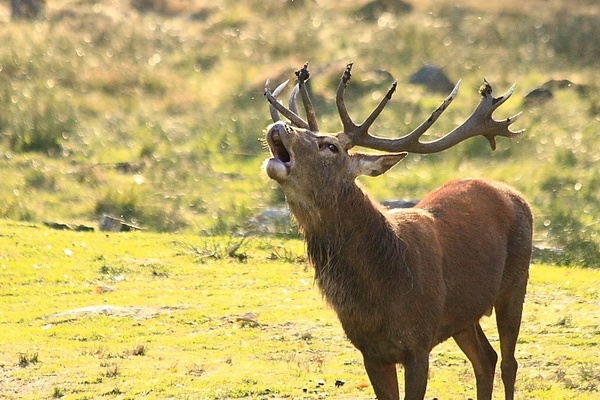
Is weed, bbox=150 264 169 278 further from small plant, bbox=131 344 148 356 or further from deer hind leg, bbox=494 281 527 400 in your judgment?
deer hind leg, bbox=494 281 527 400

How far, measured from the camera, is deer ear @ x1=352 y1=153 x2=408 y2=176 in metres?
8.05

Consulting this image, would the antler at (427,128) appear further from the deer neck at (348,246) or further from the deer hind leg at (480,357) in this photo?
the deer hind leg at (480,357)

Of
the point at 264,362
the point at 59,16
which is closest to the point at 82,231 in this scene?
the point at 264,362

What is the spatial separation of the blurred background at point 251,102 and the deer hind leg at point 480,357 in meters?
6.18

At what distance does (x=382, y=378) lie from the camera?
793 cm

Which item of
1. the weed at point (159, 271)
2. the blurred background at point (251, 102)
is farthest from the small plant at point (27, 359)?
the blurred background at point (251, 102)

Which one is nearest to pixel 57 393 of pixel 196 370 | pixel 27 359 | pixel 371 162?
pixel 27 359

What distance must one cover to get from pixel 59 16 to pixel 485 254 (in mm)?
27496

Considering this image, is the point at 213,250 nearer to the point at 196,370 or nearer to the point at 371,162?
the point at 196,370

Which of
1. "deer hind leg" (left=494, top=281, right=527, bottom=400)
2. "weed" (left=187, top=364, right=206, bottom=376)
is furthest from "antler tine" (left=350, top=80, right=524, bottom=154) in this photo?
"weed" (left=187, top=364, right=206, bottom=376)

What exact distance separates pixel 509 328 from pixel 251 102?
639 inches

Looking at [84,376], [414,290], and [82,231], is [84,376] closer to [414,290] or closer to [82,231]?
[414,290]

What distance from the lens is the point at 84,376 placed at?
Result: 9.94 metres

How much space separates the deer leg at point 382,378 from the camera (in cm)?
791
